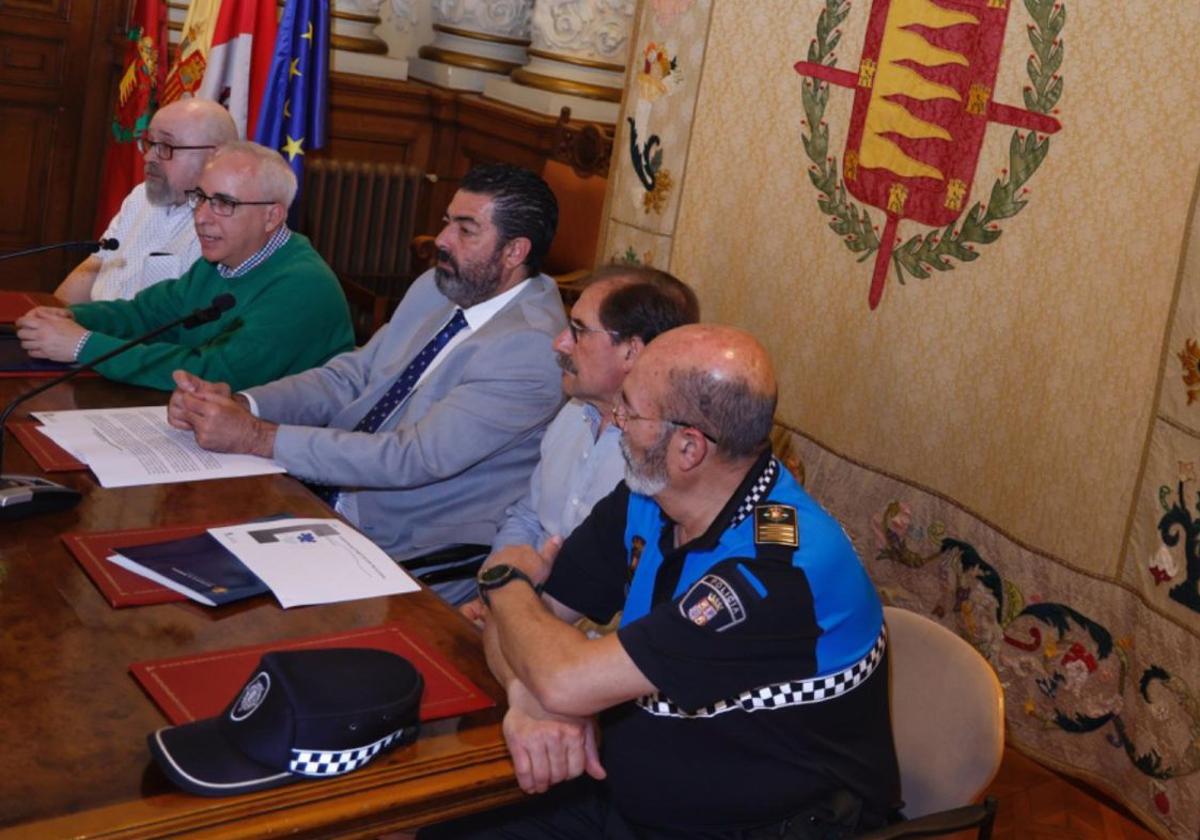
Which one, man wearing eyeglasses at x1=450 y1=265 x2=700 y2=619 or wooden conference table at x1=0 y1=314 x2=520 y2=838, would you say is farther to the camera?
man wearing eyeglasses at x1=450 y1=265 x2=700 y2=619

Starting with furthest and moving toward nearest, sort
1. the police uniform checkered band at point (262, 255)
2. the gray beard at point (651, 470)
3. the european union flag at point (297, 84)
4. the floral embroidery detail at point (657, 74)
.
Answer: the european union flag at point (297, 84) < the floral embroidery detail at point (657, 74) < the police uniform checkered band at point (262, 255) < the gray beard at point (651, 470)

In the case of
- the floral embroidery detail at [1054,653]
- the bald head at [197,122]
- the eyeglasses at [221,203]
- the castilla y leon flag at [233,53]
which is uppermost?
the castilla y leon flag at [233,53]

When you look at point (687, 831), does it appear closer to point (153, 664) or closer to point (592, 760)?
point (592, 760)

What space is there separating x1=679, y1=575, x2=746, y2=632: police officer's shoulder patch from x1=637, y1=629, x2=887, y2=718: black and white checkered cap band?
133 millimetres

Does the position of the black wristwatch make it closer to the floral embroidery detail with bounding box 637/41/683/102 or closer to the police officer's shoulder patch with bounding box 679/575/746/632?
the police officer's shoulder patch with bounding box 679/575/746/632

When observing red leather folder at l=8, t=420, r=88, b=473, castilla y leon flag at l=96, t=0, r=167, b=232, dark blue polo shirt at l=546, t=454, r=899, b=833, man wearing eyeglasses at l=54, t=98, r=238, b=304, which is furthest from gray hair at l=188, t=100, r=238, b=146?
dark blue polo shirt at l=546, t=454, r=899, b=833

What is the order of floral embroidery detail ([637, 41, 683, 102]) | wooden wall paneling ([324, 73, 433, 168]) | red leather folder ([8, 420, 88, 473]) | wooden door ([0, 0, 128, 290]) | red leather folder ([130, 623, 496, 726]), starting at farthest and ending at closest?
wooden wall paneling ([324, 73, 433, 168]), wooden door ([0, 0, 128, 290]), floral embroidery detail ([637, 41, 683, 102]), red leather folder ([8, 420, 88, 473]), red leather folder ([130, 623, 496, 726])

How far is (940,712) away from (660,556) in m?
0.49

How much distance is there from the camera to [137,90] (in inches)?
232

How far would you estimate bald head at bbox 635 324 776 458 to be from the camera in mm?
2029

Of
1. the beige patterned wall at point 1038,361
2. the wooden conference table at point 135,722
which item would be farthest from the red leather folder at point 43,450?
the beige patterned wall at point 1038,361

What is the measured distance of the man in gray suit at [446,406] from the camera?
112 inches

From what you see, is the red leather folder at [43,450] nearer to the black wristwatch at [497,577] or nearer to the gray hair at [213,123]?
the black wristwatch at [497,577]

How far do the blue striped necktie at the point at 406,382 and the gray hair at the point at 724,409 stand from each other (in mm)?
1183
